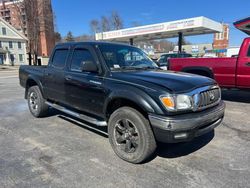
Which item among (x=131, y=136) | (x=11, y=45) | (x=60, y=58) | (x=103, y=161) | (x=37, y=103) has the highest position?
(x=11, y=45)

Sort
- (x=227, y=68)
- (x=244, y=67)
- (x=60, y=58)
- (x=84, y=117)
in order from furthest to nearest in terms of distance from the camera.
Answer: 1. (x=227, y=68)
2. (x=244, y=67)
3. (x=60, y=58)
4. (x=84, y=117)

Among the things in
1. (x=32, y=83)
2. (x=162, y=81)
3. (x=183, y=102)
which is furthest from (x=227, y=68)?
(x=32, y=83)

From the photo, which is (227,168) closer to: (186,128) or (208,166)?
(208,166)

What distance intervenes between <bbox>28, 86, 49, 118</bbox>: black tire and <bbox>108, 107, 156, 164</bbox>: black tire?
271 cm

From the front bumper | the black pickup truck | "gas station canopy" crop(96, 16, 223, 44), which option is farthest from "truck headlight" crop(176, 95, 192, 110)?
"gas station canopy" crop(96, 16, 223, 44)

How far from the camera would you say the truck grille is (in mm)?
3344

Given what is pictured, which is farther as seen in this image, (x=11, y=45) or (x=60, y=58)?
(x=11, y=45)

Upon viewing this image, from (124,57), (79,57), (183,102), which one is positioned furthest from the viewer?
(79,57)

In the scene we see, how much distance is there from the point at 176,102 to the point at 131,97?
2.11 feet

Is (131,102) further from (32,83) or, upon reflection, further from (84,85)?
(32,83)

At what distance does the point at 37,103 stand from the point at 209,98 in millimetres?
4255

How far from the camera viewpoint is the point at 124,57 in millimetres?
4477

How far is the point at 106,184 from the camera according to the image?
9.66ft

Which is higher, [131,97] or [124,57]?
[124,57]
